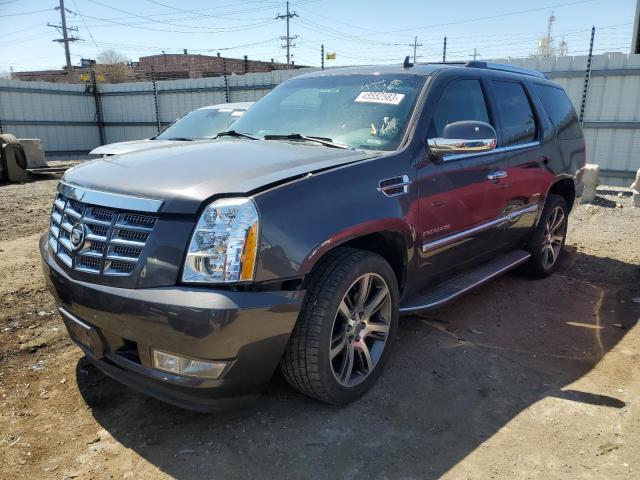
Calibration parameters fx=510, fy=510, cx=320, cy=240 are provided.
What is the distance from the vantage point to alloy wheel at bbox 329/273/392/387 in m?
2.86

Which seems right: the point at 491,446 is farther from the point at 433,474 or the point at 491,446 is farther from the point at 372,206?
the point at 372,206

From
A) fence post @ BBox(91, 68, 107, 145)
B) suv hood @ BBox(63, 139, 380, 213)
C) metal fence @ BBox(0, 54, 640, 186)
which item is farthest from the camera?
fence post @ BBox(91, 68, 107, 145)

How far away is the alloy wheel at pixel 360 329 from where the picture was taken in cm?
286

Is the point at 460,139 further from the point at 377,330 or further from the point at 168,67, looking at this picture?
the point at 168,67

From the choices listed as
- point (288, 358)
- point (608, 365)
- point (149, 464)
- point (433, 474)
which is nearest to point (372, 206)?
point (288, 358)

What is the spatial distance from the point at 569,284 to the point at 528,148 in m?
1.61

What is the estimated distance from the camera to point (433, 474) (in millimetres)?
2410

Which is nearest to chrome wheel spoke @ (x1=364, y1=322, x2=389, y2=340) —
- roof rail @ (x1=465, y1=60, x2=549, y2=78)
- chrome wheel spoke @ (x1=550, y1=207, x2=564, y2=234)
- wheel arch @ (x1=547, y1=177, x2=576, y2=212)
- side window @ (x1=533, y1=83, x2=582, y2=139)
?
roof rail @ (x1=465, y1=60, x2=549, y2=78)

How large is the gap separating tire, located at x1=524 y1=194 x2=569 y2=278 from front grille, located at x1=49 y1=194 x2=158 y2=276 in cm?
385

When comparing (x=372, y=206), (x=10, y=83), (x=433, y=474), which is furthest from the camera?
(x=10, y=83)

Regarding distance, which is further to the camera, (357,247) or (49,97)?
(49,97)

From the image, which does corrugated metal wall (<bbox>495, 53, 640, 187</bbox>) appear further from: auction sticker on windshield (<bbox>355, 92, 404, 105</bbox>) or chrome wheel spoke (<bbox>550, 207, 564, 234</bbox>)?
auction sticker on windshield (<bbox>355, 92, 404, 105</bbox>)

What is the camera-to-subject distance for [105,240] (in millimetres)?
2445

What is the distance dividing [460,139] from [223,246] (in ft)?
5.70
